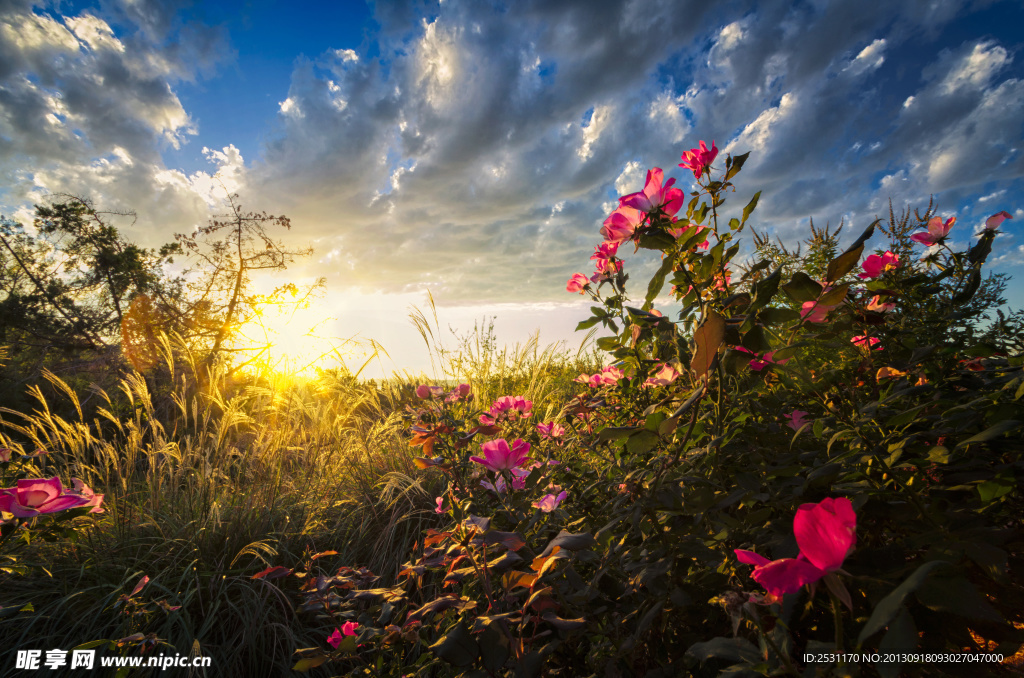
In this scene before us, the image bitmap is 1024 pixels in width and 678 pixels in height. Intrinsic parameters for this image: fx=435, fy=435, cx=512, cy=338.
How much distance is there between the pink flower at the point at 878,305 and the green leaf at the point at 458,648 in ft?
3.14

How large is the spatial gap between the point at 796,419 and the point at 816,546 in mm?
637

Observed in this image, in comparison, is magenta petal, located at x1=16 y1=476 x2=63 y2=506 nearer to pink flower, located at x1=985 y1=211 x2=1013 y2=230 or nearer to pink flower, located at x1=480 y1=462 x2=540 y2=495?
pink flower, located at x1=480 y1=462 x2=540 y2=495

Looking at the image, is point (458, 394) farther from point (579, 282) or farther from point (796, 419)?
point (796, 419)

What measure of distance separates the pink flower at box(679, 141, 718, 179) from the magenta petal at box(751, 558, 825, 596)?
0.79m

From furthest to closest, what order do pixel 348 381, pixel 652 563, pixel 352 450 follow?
1. pixel 348 381
2. pixel 352 450
3. pixel 652 563

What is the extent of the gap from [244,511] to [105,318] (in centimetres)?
640

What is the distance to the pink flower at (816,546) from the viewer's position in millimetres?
387

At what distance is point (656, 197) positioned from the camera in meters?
0.77

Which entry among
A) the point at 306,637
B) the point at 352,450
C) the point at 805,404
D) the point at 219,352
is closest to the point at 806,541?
the point at 805,404

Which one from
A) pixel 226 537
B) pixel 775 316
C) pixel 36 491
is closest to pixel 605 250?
pixel 775 316

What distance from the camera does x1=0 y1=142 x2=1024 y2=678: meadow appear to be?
53 cm

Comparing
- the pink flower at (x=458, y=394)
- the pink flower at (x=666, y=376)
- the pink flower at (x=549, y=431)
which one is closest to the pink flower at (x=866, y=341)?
the pink flower at (x=666, y=376)

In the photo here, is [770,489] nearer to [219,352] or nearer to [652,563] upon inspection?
[652,563]

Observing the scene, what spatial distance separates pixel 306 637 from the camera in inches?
57.7
